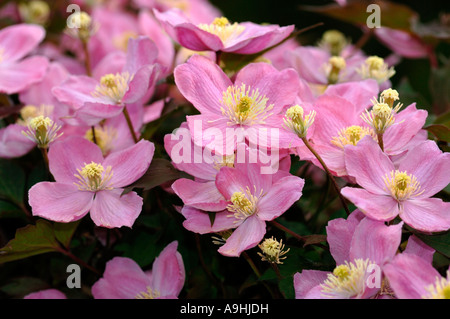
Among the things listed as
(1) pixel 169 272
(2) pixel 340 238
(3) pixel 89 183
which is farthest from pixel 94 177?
(2) pixel 340 238

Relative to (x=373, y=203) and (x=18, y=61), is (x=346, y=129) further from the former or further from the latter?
(x=18, y=61)

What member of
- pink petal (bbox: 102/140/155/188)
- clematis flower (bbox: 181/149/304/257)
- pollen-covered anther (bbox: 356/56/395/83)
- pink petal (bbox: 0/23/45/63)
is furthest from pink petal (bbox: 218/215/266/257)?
pink petal (bbox: 0/23/45/63)

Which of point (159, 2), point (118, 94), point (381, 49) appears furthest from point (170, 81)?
point (381, 49)

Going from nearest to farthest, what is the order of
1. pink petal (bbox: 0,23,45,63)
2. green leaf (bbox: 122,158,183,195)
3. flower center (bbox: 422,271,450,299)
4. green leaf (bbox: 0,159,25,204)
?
flower center (bbox: 422,271,450,299) < green leaf (bbox: 122,158,183,195) < green leaf (bbox: 0,159,25,204) < pink petal (bbox: 0,23,45,63)

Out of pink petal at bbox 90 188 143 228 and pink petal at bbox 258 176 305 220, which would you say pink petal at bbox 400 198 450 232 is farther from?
pink petal at bbox 90 188 143 228

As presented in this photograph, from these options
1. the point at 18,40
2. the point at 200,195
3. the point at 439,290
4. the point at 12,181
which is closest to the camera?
the point at 439,290

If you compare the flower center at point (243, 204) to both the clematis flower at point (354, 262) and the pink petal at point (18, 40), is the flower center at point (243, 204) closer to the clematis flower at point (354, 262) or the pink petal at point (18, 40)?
the clematis flower at point (354, 262)
